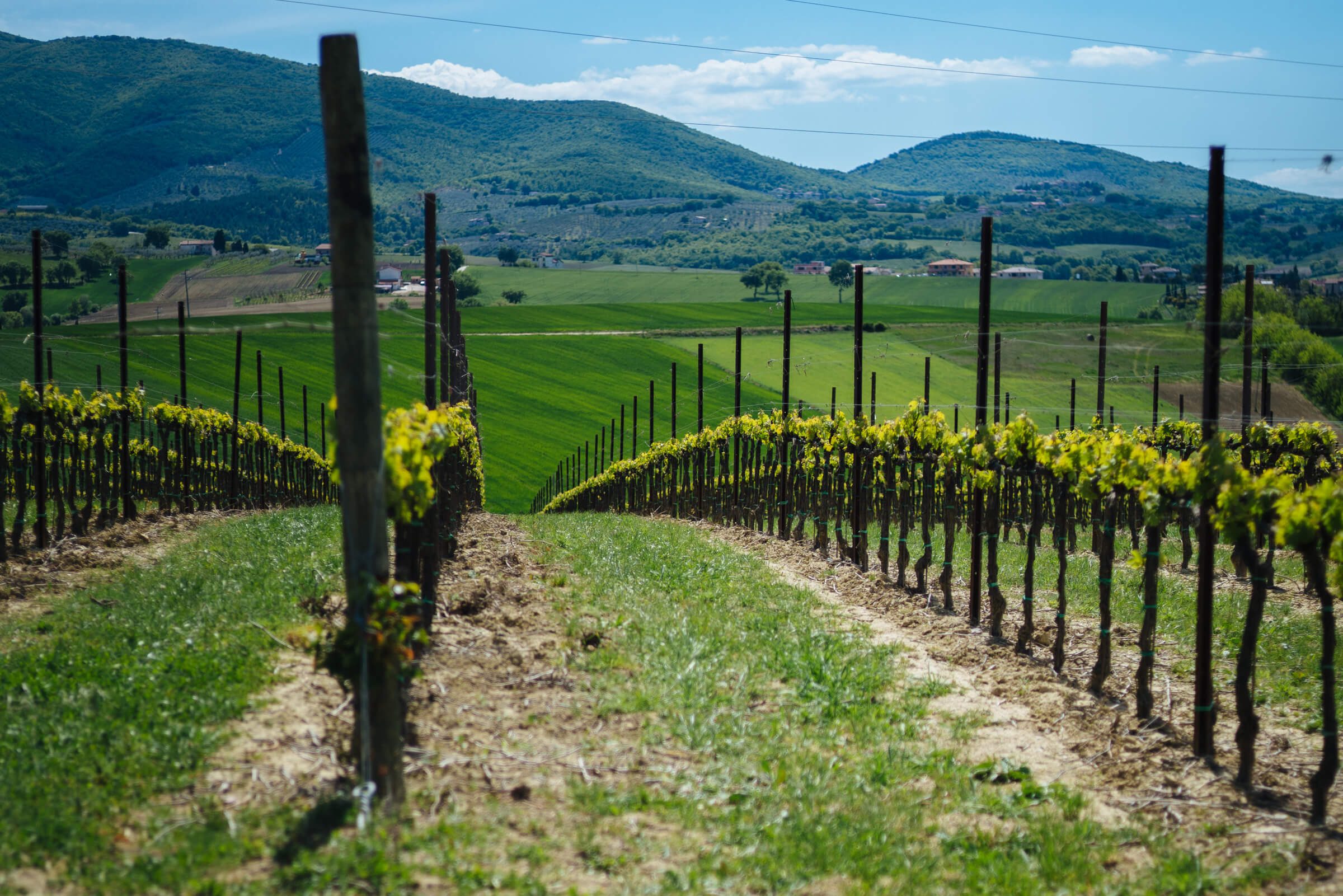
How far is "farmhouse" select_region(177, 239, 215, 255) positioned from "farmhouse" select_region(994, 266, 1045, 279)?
69.2 metres

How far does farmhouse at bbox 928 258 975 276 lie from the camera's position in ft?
367

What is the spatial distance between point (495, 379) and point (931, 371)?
25.9 metres

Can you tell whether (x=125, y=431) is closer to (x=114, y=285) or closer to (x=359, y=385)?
(x=359, y=385)

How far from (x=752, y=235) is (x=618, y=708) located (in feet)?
532

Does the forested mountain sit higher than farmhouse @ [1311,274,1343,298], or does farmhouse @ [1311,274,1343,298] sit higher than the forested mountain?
the forested mountain

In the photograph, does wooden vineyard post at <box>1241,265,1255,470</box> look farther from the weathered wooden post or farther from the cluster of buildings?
the cluster of buildings

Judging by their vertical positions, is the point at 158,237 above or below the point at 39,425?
above

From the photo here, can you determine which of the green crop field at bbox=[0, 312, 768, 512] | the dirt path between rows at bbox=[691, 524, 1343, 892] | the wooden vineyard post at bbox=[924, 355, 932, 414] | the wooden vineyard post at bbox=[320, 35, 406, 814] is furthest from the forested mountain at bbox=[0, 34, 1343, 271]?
the wooden vineyard post at bbox=[320, 35, 406, 814]

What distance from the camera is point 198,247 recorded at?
74.3m

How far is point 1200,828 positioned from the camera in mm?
6320

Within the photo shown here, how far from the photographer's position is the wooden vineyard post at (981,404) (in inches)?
460

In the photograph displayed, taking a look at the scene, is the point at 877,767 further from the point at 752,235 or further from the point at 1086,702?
the point at 752,235

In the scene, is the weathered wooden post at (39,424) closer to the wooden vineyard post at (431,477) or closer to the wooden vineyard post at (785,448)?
the wooden vineyard post at (431,477)

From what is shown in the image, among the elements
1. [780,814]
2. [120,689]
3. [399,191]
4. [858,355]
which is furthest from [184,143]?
[780,814]
